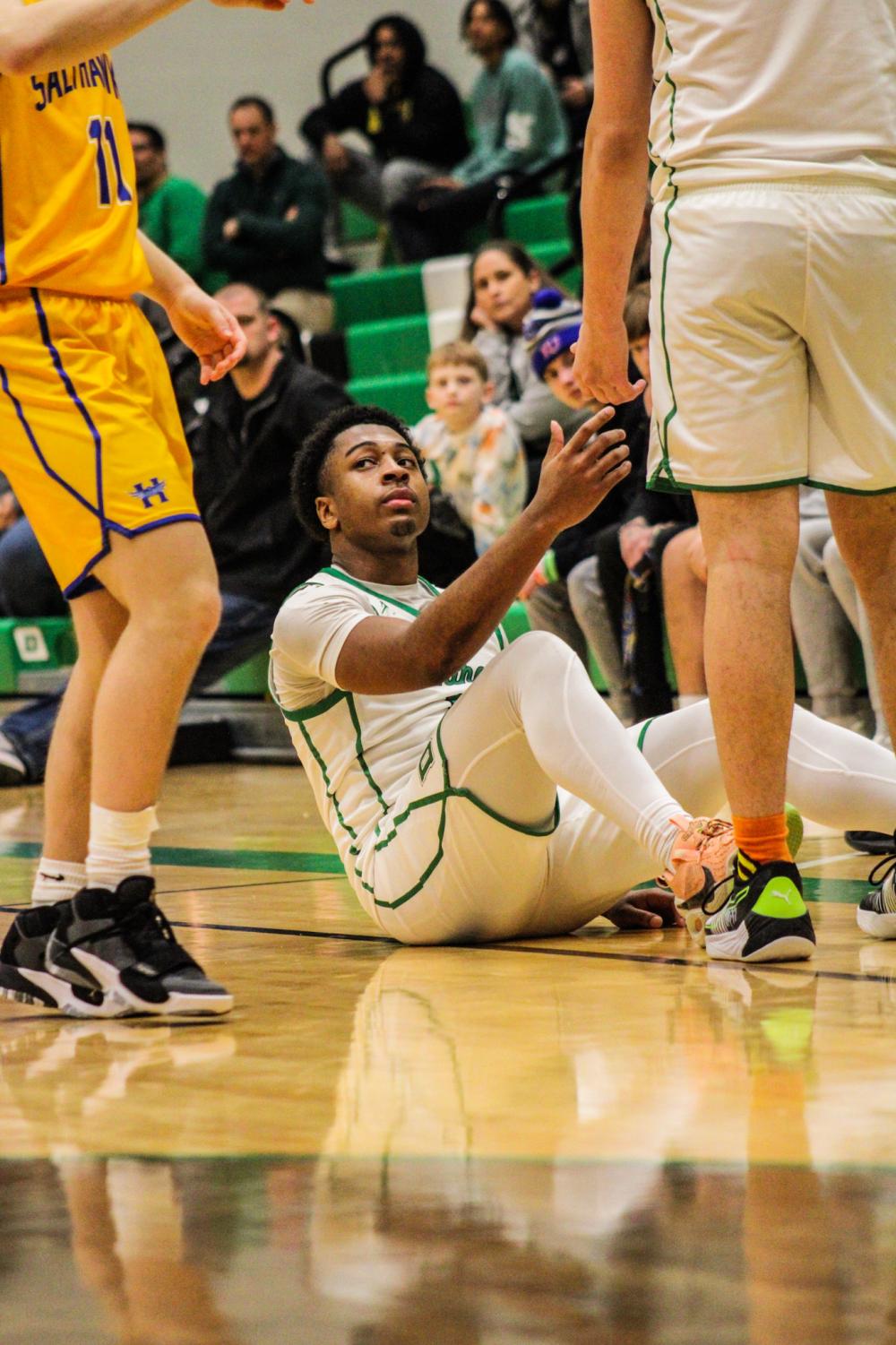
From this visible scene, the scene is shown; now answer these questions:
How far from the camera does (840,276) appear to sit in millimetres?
2498

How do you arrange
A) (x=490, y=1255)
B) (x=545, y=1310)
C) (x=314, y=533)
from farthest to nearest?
(x=314, y=533), (x=490, y=1255), (x=545, y=1310)

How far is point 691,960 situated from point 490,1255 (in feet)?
4.09

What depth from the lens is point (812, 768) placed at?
2818 millimetres

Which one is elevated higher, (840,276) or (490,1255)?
(840,276)

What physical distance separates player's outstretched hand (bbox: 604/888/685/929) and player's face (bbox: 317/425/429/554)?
0.64 meters

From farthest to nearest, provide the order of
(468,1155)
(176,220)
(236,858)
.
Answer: (176,220) < (236,858) < (468,1155)

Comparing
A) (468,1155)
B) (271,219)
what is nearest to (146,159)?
(271,219)

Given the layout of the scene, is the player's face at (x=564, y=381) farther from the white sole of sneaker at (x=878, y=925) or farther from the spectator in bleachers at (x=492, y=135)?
the spectator in bleachers at (x=492, y=135)

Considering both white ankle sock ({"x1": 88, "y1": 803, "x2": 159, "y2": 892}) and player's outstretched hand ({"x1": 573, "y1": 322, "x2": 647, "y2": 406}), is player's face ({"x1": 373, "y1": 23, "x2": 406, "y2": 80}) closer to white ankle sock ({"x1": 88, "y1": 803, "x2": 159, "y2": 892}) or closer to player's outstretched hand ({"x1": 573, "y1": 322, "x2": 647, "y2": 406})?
player's outstretched hand ({"x1": 573, "y1": 322, "x2": 647, "y2": 406})

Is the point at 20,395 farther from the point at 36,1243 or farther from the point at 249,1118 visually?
the point at 36,1243

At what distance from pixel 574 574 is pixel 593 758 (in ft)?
9.39

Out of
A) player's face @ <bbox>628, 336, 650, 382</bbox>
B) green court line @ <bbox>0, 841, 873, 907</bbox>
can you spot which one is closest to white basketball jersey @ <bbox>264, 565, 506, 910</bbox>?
green court line @ <bbox>0, 841, 873, 907</bbox>

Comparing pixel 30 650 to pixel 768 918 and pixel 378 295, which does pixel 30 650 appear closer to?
pixel 378 295

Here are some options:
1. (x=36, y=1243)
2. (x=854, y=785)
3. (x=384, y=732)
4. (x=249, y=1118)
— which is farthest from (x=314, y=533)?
(x=36, y=1243)
